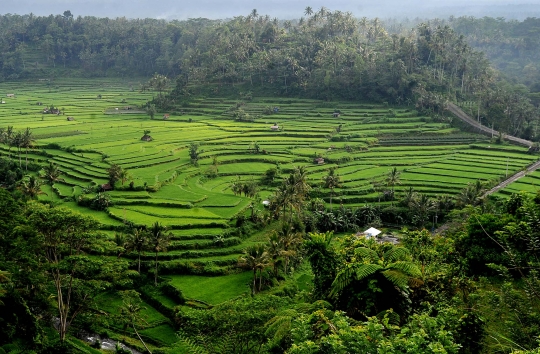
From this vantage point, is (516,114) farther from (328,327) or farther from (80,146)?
(328,327)

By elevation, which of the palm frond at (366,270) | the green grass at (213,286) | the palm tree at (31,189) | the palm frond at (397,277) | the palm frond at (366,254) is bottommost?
the green grass at (213,286)

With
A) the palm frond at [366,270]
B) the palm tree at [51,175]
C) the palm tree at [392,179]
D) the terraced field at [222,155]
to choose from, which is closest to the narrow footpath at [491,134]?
the terraced field at [222,155]

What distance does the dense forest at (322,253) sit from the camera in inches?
474

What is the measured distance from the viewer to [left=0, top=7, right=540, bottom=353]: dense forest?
474 inches

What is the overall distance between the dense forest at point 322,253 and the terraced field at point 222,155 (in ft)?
7.19

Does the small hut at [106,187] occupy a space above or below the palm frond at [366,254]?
below

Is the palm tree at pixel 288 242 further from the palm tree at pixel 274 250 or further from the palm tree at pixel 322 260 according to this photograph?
the palm tree at pixel 322 260

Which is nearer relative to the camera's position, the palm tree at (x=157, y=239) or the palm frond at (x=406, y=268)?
the palm frond at (x=406, y=268)

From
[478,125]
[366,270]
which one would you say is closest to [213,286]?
[366,270]

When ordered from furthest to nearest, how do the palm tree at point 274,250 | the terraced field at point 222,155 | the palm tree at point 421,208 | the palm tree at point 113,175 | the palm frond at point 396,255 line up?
the palm tree at point 113,175 < the palm tree at point 421,208 < the terraced field at point 222,155 < the palm tree at point 274,250 < the palm frond at point 396,255

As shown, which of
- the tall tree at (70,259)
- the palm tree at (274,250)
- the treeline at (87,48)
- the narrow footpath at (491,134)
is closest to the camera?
the tall tree at (70,259)

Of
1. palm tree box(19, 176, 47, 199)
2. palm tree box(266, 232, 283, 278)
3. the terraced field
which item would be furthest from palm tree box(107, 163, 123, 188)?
palm tree box(266, 232, 283, 278)

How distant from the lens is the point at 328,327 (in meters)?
11.7

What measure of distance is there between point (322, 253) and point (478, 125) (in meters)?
62.4
